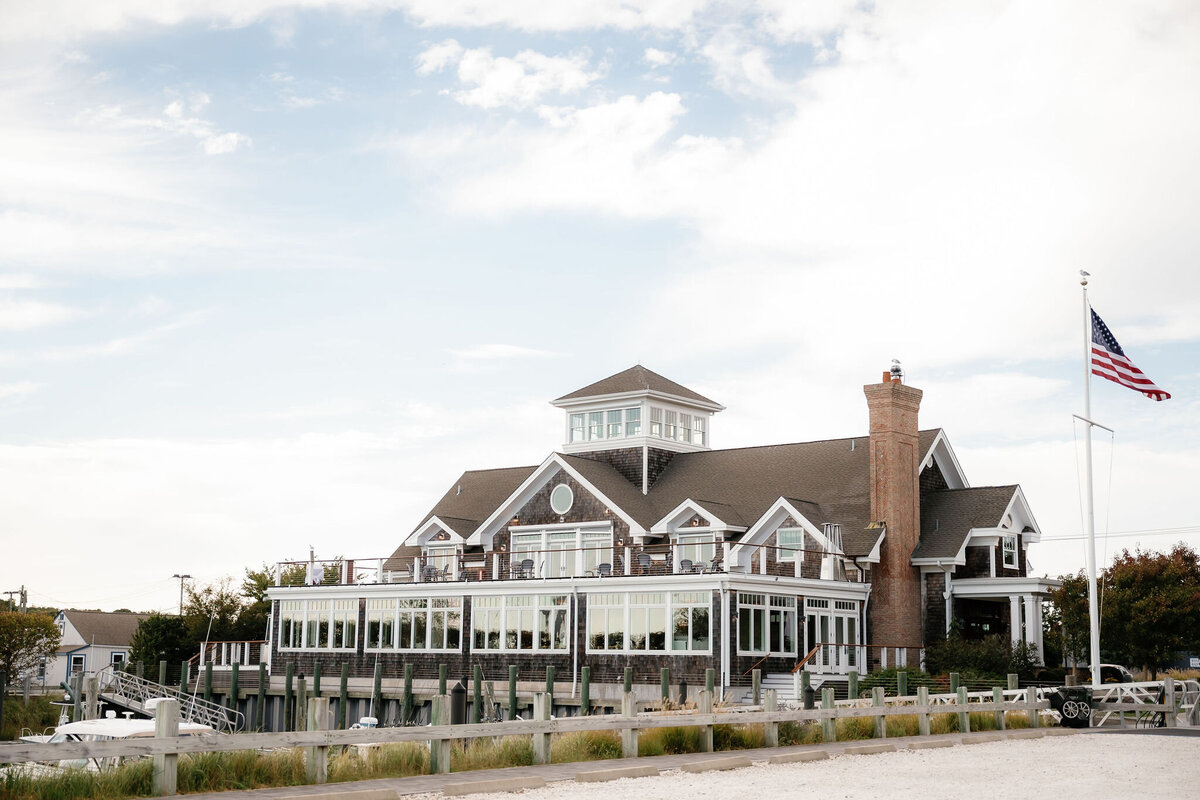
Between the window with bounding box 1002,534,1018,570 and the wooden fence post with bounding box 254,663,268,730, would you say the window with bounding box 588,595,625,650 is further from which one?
the window with bounding box 1002,534,1018,570

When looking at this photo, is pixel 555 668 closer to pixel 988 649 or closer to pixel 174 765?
pixel 988 649

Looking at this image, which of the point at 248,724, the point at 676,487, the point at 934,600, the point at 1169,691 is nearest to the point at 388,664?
the point at 248,724

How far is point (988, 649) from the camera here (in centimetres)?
3791

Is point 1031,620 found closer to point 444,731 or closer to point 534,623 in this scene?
point 534,623

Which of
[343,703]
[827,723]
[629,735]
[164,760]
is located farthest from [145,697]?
[164,760]

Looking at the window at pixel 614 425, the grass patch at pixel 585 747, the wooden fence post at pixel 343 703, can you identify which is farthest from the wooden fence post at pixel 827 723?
the window at pixel 614 425

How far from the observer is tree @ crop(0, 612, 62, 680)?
6200 cm

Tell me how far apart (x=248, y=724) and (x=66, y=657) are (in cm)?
4894

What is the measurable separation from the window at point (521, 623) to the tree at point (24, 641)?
31.8 m

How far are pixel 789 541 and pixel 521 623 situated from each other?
8743mm

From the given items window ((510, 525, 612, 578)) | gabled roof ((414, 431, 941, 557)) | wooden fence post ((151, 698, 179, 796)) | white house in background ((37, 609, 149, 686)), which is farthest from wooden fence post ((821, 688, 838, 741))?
white house in background ((37, 609, 149, 686))

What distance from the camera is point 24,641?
62594 millimetres

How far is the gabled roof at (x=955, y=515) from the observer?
133 feet

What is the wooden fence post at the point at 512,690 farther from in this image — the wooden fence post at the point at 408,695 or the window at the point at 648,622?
the wooden fence post at the point at 408,695
